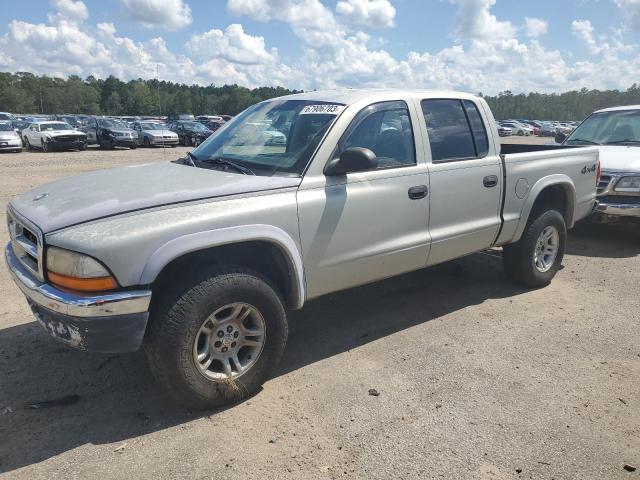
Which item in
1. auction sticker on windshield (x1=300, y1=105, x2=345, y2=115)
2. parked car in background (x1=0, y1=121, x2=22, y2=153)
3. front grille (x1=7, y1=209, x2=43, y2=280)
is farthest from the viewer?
parked car in background (x1=0, y1=121, x2=22, y2=153)

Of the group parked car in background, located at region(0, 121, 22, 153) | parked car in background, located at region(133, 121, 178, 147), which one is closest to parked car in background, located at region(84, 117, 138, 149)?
parked car in background, located at region(133, 121, 178, 147)

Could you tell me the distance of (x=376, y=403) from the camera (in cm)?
319

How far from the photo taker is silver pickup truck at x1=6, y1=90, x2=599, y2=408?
2.65 m

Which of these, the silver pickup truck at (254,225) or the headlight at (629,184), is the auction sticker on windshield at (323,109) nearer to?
the silver pickup truck at (254,225)

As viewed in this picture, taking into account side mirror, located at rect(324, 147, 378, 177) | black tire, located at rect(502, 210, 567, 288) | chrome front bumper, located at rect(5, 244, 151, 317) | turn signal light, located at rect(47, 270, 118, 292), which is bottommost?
black tire, located at rect(502, 210, 567, 288)

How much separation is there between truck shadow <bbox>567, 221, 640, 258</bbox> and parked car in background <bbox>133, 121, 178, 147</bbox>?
78.0 ft

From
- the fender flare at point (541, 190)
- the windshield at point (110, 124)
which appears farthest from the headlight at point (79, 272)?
the windshield at point (110, 124)

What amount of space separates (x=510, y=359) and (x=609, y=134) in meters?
6.02

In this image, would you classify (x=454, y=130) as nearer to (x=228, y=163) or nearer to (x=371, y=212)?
(x=371, y=212)

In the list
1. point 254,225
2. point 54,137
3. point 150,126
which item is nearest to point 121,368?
point 254,225

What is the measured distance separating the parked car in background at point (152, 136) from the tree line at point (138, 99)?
218 feet

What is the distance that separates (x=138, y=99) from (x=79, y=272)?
106 m

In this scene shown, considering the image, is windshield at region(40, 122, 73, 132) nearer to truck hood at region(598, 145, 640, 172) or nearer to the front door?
truck hood at region(598, 145, 640, 172)

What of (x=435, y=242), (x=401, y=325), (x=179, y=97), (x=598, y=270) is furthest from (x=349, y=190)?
(x=179, y=97)
